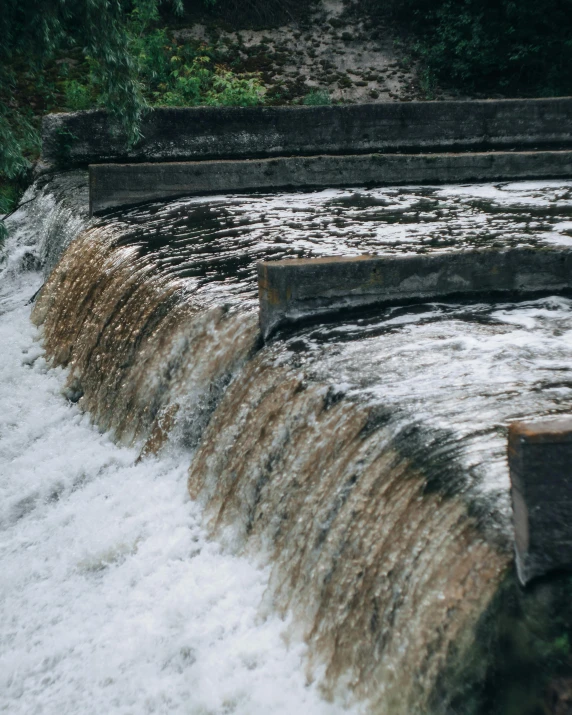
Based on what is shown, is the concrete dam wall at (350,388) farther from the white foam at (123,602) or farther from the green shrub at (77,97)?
the green shrub at (77,97)

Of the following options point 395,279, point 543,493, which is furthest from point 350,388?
point 543,493

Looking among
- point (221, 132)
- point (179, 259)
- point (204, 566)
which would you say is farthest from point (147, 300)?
point (221, 132)

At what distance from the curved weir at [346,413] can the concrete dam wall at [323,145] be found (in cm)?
248

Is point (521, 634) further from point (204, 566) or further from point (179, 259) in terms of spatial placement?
point (179, 259)

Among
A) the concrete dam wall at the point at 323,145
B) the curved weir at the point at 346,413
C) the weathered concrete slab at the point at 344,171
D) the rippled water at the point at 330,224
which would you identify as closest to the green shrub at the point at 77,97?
the concrete dam wall at the point at 323,145

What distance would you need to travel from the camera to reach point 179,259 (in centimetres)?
740

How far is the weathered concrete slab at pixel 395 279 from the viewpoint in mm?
5309

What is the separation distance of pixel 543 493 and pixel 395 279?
3.11 meters

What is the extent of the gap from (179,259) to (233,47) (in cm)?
1234

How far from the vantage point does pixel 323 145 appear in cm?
1166

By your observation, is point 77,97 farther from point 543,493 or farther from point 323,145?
point 543,493

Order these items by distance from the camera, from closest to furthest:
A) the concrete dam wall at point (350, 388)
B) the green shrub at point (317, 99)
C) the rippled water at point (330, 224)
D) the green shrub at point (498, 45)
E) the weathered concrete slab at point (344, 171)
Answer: the concrete dam wall at point (350, 388) → the rippled water at point (330, 224) → the weathered concrete slab at point (344, 171) → the green shrub at point (317, 99) → the green shrub at point (498, 45)

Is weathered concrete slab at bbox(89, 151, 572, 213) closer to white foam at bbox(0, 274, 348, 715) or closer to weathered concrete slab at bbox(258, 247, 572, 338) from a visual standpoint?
white foam at bbox(0, 274, 348, 715)

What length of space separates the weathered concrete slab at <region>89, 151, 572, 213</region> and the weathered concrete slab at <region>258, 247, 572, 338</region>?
560cm
